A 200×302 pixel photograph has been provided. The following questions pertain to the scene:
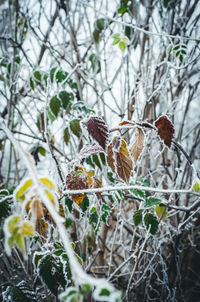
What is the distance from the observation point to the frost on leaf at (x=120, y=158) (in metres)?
0.53

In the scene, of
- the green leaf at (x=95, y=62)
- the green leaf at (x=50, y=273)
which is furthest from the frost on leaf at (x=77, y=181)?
the green leaf at (x=95, y=62)

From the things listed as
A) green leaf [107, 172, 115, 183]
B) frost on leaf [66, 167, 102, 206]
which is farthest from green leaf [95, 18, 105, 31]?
frost on leaf [66, 167, 102, 206]

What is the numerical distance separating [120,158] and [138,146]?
6 cm

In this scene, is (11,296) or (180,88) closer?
(11,296)

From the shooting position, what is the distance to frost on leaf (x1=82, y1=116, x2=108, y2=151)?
515mm

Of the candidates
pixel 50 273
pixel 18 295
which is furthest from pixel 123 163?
pixel 18 295

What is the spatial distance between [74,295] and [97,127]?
0.37 metres

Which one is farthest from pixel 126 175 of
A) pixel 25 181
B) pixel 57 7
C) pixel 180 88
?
pixel 57 7

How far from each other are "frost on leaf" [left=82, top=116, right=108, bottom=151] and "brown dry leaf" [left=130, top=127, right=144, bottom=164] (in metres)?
0.08

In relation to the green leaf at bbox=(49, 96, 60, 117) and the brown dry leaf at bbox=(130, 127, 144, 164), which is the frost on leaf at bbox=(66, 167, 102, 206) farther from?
the green leaf at bbox=(49, 96, 60, 117)

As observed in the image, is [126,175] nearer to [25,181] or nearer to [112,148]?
[112,148]

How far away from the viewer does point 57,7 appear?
4.19 ft

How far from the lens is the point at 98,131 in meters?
0.52

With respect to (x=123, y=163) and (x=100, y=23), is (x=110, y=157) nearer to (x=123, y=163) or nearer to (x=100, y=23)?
(x=123, y=163)
